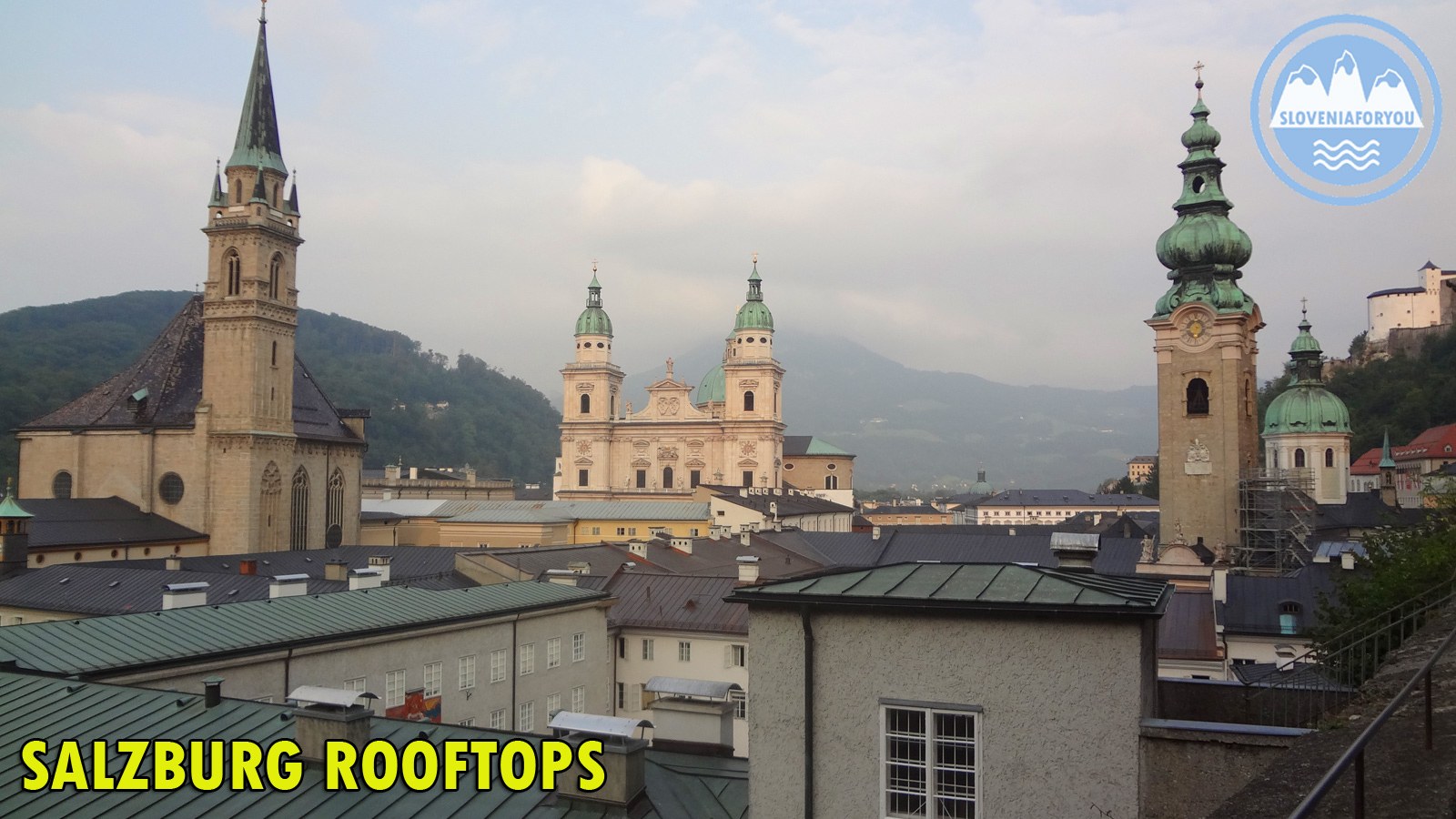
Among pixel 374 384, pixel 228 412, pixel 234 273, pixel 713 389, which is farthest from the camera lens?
pixel 374 384

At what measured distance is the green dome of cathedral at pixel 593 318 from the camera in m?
100

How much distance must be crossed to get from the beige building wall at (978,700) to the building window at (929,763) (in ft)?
0.27

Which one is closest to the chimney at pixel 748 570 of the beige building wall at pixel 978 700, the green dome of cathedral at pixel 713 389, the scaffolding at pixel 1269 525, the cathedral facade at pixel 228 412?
the beige building wall at pixel 978 700

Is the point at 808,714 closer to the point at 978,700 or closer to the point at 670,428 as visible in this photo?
the point at 978,700

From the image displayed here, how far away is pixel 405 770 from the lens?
908cm

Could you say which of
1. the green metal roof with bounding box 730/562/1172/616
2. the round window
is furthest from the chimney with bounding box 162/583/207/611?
the round window

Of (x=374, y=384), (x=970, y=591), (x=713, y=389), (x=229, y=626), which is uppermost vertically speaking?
(x=374, y=384)

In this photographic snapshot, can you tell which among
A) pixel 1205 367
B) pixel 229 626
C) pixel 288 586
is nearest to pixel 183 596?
pixel 288 586

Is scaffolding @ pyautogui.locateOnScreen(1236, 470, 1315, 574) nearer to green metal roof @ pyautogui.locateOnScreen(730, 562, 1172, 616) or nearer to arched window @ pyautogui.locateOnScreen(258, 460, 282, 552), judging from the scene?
green metal roof @ pyautogui.locateOnScreen(730, 562, 1172, 616)

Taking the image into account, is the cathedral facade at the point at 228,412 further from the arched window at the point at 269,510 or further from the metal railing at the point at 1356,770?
the metal railing at the point at 1356,770

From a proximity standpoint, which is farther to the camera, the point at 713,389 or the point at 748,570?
the point at 713,389

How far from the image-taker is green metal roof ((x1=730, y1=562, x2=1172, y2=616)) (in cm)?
711

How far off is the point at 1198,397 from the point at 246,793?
44519mm

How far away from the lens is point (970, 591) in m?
7.64
